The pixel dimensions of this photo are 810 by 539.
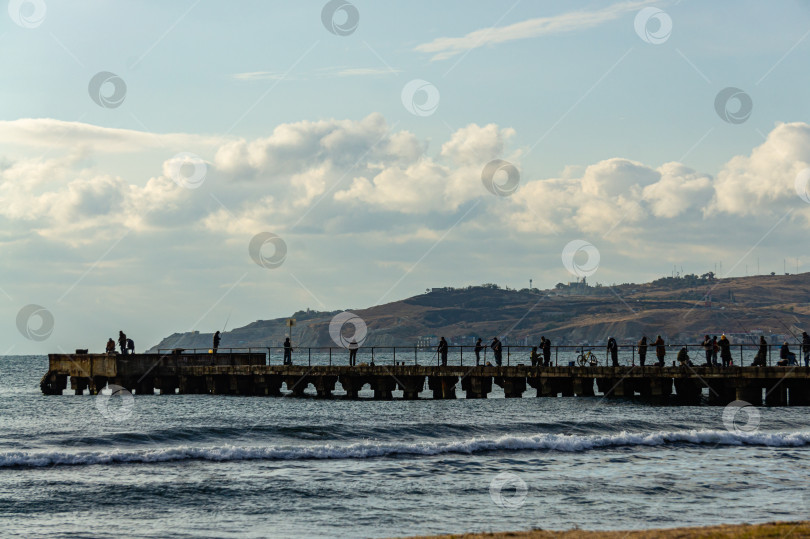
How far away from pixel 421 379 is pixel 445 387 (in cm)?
149

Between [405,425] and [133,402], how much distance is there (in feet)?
79.0

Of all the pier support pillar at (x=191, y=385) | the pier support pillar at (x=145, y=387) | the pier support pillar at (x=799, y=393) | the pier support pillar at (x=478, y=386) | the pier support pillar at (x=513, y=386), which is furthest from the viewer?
the pier support pillar at (x=191, y=385)

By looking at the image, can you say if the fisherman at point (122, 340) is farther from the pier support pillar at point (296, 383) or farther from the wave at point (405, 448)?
the wave at point (405, 448)

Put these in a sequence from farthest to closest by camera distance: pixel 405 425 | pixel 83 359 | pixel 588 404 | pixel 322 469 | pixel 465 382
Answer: pixel 83 359 → pixel 465 382 → pixel 588 404 → pixel 405 425 → pixel 322 469

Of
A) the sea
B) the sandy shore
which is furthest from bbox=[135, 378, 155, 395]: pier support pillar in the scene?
the sandy shore

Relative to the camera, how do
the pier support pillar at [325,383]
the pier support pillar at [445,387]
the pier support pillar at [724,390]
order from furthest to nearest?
the pier support pillar at [325,383], the pier support pillar at [445,387], the pier support pillar at [724,390]

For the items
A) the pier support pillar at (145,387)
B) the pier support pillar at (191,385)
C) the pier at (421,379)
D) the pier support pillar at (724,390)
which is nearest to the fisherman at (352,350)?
the pier at (421,379)

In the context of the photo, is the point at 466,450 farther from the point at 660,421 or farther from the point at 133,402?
the point at 133,402

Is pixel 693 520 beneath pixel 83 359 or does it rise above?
beneath

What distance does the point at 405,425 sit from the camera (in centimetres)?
3881

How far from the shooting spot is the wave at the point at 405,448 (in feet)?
100

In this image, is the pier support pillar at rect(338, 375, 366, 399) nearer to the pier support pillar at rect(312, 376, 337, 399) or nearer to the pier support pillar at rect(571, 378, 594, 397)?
the pier support pillar at rect(312, 376, 337, 399)

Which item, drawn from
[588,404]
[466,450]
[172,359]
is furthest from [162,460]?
[172,359]

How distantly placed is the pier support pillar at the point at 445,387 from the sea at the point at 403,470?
596 centimetres
